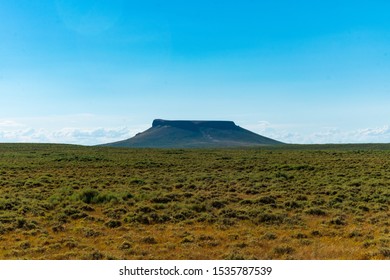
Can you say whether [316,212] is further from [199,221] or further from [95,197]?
[95,197]

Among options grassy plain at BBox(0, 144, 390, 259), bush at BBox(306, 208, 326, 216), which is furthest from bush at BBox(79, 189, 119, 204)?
bush at BBox(306, 208, 326, 216)

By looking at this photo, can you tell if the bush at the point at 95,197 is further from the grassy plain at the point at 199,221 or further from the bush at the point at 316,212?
the bush at the point at 316,212

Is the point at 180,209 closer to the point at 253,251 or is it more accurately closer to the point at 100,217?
the point at 100,217

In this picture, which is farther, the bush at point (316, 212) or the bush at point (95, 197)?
the bush at point (95, 197)

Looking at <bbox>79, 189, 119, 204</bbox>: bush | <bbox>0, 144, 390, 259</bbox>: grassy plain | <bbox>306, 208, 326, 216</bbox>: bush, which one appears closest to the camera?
<bbox>0, 144, 390, 259</bbox>: grassy plain

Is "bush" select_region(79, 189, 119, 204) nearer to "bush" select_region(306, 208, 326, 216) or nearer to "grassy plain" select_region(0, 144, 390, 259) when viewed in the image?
"grassy plain" select_region(0, 144, 390, 259)

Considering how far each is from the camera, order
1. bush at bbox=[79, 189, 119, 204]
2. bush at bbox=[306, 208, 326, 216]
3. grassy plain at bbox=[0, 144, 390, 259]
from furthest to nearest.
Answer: bush at bbox=[79, 189, 119, 204] < bush at bbox=[306, 208, 326, 216] < grassy plain at bbox=[0, 144, 390, 259]

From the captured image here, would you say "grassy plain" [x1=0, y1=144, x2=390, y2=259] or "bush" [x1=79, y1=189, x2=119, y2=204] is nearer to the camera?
"grassy plain" [x1=0, y1=144, x2=390, y2=259]

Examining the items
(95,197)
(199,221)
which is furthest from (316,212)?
(95,197)

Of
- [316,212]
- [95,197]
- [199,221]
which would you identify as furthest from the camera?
[95,197]

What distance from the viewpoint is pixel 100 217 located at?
1609 centimetres

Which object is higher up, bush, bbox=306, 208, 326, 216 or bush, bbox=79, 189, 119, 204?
bush, bbox=79, 189, 119, 204

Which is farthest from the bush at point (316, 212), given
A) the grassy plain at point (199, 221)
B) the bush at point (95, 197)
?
the bush at point (95, 197)

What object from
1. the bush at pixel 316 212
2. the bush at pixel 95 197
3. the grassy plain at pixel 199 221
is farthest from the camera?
the bush at pixel 95 197
